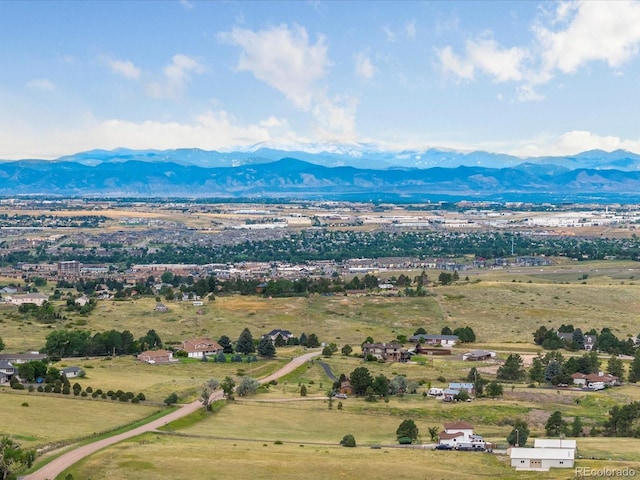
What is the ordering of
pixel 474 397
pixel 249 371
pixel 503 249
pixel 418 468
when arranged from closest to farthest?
pixel 418 468 < pixel 474 397 < pixel 249 371 < pixel 503 249

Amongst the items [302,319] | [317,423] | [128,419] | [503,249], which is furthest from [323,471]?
[503,249]

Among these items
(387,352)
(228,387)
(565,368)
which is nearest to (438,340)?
(387,352)

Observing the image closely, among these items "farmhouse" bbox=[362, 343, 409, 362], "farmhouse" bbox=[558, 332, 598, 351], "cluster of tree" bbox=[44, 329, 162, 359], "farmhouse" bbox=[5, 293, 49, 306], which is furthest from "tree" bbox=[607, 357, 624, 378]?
"farmhouse" bbox=[5, 293, 49, 306]

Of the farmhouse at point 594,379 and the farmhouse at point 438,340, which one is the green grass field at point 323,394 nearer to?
the farmhouse at point 594,379

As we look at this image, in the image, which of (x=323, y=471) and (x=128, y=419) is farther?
(x=128, y=419)

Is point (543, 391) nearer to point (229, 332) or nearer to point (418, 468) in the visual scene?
point (418, 468)

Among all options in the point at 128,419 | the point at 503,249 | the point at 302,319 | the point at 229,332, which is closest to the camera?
the point at 128,419
